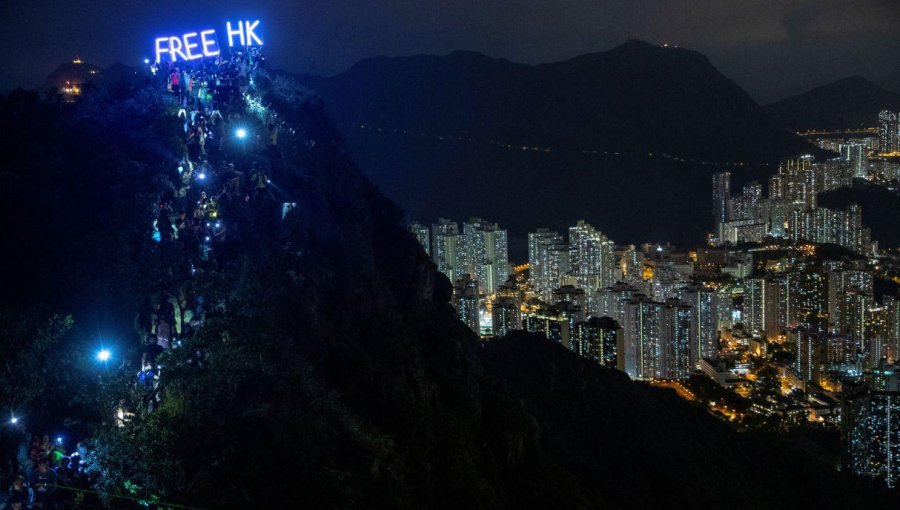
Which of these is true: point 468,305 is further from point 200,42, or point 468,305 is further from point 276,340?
point 276,340

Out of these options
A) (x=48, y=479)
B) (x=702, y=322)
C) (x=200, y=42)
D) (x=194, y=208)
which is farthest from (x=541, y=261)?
(x=48, y=479)

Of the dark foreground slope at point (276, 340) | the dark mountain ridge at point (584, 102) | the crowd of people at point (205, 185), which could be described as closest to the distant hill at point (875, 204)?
the dark mountain ridge at point (584, 102)

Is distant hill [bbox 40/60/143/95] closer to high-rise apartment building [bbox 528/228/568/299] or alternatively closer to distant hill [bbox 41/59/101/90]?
distant hill [bbox 41/59/101/90]

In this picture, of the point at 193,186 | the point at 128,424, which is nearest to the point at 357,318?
the point at 193,186

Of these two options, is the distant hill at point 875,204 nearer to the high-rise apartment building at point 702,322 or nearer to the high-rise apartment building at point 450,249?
the high-rise apartment building at point 702,322

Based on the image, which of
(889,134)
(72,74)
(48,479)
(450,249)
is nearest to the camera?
(48,479)

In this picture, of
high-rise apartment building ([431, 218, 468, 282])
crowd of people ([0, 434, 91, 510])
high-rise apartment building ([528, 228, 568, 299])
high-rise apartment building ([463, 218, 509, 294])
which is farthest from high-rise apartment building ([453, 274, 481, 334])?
crowd of people ([0, 434, 91, 510])

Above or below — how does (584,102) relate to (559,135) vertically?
above
